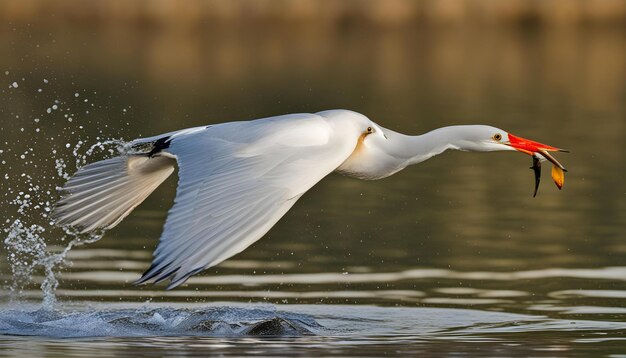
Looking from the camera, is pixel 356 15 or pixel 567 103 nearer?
pixel 567 103

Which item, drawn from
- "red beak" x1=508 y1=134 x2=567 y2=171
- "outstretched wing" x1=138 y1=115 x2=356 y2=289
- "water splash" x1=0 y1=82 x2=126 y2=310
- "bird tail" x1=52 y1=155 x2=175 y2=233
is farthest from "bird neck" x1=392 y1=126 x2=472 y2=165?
"water splash" x1=0 y1=82 x2=126 y2=310

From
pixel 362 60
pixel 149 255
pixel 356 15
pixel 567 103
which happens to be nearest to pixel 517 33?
pixel 356 15

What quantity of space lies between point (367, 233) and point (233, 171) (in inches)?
211

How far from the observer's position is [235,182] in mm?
9539

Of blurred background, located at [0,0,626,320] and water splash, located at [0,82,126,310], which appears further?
blurred background, located at [0,0,626,320]

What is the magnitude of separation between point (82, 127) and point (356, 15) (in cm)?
2099

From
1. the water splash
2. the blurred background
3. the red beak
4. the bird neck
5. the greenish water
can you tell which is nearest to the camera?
the greenish water

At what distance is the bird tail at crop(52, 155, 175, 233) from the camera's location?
37.1 feet

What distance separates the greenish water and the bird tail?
621 mm

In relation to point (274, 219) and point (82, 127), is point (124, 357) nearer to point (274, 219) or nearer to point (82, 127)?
point (274, 219)

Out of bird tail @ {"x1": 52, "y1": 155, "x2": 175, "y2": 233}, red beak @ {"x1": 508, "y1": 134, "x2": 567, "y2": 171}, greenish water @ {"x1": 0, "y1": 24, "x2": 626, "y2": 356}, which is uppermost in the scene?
red beak @ {"x1": 508, "y1": 134, "x2": 567, "y2": 171}

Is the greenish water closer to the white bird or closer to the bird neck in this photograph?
the white bird

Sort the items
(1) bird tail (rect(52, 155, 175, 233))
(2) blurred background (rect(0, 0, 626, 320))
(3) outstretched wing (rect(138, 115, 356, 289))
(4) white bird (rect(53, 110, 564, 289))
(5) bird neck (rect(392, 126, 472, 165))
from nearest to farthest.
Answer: (3) outstretched wing (rect(138, 115, 356, 289)) < (4) white bird (rect(53, 110, 564, 289)) < (5) bird neck (rect(392, 126, 472, 165)) < (1) bird tail (rect(52, 155, 175, 233)) < (2) blurred background (rect(0, 0, 626, 320))

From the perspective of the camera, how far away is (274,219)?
9203mm
